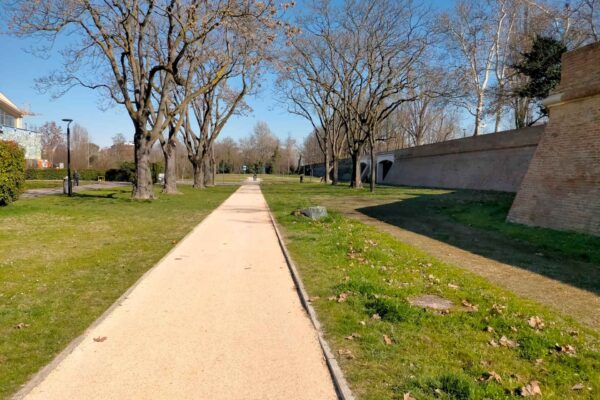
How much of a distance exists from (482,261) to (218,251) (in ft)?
18.1

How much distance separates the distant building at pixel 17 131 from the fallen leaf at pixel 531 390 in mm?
60168

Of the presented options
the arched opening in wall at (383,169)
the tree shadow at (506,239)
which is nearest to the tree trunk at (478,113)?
the arched opening in wall at (383,169)

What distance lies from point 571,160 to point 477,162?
874 inches

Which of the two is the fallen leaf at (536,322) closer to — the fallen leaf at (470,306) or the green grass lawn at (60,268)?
the fallen leaf at (470,306)

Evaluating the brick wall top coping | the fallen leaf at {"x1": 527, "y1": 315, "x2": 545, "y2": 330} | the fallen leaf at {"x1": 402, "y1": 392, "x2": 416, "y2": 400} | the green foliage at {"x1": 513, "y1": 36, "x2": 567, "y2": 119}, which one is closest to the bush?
the fallen leaf at {"x1": 402, "y1": 392, "x2": 416, "y2": 400}

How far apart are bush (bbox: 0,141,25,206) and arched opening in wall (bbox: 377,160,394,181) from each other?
1765 inches

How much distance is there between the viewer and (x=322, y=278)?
7156 millimetres

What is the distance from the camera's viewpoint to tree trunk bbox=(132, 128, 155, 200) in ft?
71.2

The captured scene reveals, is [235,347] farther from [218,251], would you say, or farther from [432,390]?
[218,251]

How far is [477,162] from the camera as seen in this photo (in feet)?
108

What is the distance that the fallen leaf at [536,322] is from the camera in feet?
16.1

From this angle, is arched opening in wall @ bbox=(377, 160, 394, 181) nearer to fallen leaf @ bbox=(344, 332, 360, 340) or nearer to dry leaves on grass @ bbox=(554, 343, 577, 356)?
dry leaves on grass @ bbox=(554, 343, 577, 356)

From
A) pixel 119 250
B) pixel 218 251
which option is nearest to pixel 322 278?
pixel 218 251

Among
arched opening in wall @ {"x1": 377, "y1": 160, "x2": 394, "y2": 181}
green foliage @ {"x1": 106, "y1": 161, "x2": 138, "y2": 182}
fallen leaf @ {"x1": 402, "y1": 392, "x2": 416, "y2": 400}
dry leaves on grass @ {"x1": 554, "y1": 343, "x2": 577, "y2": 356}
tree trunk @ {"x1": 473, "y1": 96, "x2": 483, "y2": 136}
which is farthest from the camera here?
green foliage @ {"x1": 106, "y1": 161, "x2": 138, "y2": 182}
